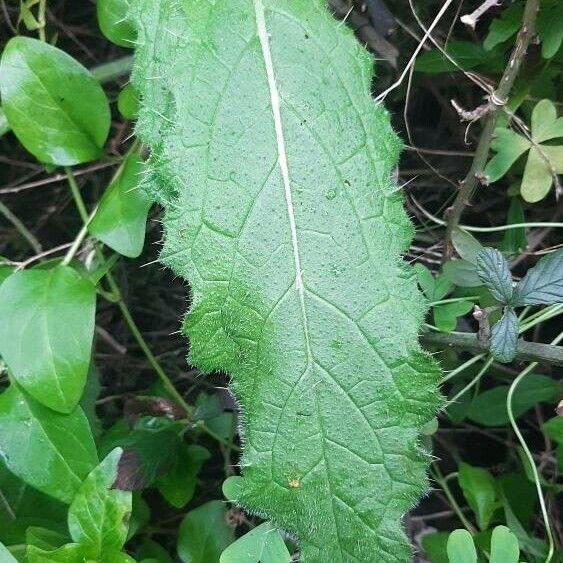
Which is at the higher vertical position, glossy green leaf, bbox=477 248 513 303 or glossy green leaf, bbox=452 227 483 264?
glossy green leaf, bbox=477 248 513 303

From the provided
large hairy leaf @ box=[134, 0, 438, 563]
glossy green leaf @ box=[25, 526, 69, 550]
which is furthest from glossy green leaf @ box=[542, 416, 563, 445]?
glossy green leaf @ box=[25, 526, 69, 550]

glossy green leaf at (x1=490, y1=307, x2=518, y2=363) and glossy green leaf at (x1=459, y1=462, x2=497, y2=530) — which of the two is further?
glossy green leaf at (x1=459, y1=462, x2=497, y2=530)

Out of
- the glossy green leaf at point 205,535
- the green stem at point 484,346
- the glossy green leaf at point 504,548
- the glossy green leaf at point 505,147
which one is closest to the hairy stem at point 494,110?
the glossy green leaf at point 505,147

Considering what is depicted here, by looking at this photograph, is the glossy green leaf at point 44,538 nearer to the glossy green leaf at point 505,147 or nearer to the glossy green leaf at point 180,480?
the glossy green leaf at point 180,480

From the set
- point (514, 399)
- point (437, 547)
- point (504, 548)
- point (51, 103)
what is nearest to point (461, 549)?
point (504, 548)

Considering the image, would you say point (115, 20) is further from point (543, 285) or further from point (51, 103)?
point (543, 285)

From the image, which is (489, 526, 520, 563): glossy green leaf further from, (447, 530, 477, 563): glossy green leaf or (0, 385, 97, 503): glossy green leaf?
(0, 385, 97, 503): glossy green leaf

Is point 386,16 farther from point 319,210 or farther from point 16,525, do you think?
point 16,525
